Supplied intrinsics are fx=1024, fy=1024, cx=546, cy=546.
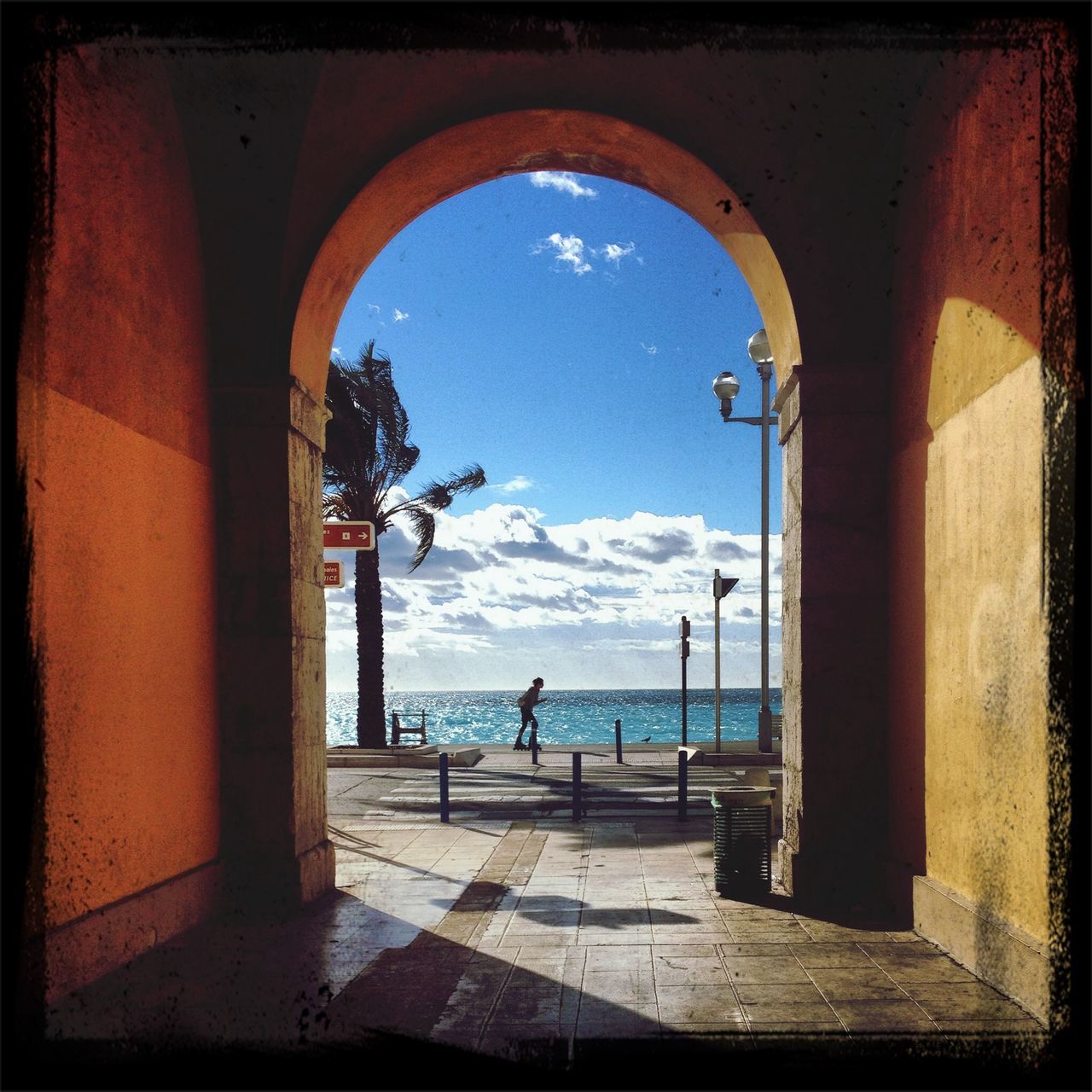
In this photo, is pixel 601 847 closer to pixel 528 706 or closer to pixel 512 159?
pixel 512 159

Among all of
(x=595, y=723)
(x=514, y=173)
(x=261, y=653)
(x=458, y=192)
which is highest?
(x=514, y=173)

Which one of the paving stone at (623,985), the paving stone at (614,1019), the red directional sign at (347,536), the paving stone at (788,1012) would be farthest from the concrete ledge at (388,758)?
the paving stone at (788,1012)

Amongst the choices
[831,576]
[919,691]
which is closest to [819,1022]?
[919,691]

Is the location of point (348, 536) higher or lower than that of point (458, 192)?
lower

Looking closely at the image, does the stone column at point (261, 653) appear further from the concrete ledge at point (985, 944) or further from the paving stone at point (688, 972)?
the concrete ledge at point (985, 944)

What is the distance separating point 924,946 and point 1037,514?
10.4 ft

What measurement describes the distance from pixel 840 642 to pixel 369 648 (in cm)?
1662

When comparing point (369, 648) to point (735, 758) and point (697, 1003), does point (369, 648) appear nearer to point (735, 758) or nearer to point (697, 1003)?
point (735, 758)

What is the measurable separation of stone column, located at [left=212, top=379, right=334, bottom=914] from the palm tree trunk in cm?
1503

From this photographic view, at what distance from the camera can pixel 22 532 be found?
5.25m

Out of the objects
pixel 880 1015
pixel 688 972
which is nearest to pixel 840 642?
pixel 688 972

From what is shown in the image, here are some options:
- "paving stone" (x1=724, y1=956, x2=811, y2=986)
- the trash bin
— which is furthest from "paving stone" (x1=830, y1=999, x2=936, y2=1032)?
the trash bin

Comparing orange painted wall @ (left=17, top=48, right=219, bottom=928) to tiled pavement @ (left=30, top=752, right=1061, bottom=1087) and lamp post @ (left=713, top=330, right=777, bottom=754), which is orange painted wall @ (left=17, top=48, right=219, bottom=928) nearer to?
tiled pavement @ (left=30, top=752, right=1061, bottom=1087)

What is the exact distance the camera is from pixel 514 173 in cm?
959
